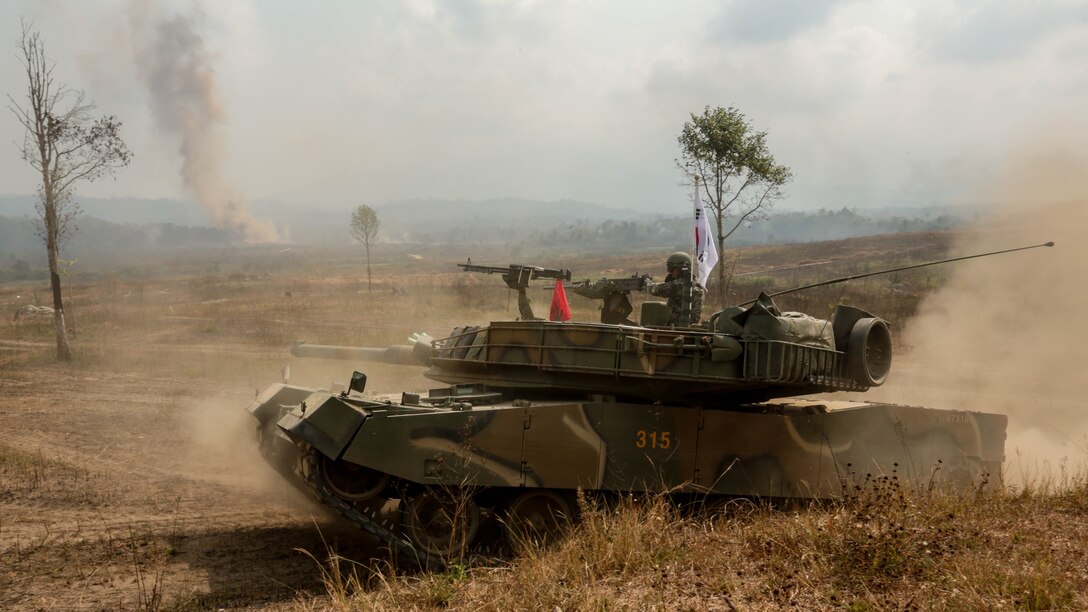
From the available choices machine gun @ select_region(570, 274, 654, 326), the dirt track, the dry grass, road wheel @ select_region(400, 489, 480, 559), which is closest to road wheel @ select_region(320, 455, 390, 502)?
road wheel @ select_region(400, 489, 480, 559)

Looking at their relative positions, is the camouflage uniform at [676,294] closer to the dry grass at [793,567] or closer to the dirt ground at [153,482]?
the dry grass at [793,567]

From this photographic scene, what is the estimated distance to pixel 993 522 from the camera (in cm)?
751

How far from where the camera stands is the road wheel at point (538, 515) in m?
8.30

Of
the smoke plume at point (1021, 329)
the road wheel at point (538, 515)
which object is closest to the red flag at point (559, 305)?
the road wheel at point (538, 515)

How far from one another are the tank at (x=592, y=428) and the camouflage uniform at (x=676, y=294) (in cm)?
85

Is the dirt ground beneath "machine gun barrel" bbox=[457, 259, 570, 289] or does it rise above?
beneath

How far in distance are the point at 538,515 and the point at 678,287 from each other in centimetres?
330

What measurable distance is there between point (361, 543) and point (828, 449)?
506 cm

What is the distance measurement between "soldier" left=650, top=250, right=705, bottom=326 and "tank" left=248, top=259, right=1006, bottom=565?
2.88 ft

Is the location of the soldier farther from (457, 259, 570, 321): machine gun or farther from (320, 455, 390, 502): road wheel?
(320, 455, 390, 502): road wheel

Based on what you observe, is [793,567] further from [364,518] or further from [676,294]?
[676,294]

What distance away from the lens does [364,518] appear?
801 cm

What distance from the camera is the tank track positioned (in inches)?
313

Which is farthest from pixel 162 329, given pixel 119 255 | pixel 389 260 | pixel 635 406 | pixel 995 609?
pixel 389 260
